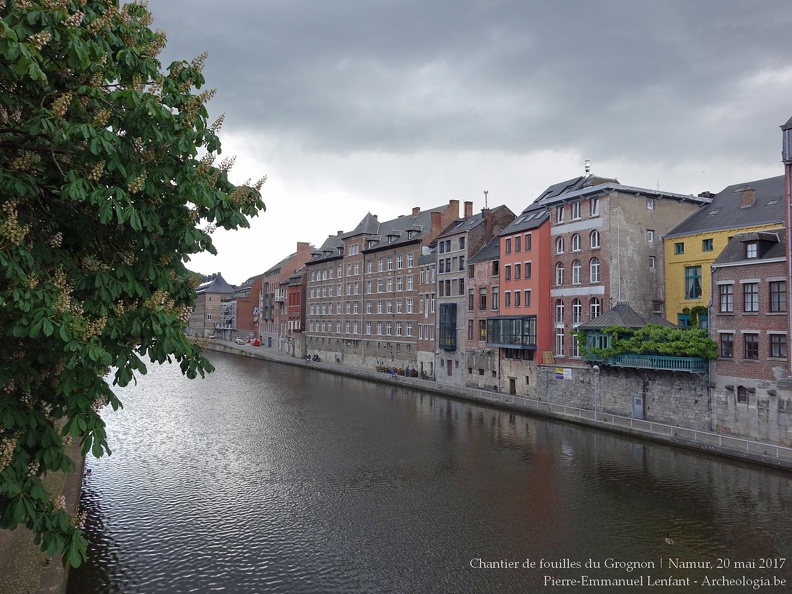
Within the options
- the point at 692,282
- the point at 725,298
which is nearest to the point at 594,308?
the point at 692,282

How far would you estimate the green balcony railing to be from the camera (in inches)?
1288

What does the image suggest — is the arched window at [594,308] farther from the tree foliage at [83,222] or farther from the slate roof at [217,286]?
the slate roof at [217,286]

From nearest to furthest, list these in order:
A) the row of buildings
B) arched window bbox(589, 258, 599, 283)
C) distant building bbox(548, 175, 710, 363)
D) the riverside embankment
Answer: the riverside embankment < the row of buildings < distant building bbox(548, 175, 710, 363) < arched window bbox(589, 258, 599, 283)

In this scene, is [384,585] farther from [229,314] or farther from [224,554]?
[229,314]

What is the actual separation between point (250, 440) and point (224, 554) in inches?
613

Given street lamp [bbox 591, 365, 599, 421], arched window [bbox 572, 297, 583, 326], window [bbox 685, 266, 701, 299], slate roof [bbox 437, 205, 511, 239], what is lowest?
street lamp [bbox 591, 365, 599, 421]

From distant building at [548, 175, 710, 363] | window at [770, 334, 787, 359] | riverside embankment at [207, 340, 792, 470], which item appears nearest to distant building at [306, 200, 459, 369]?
riverside embankment at [207, 340, 792, 470]

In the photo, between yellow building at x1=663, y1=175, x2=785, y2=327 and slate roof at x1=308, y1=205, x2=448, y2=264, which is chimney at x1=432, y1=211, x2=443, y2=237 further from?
yellow building at x1=663, y1=175, x2=785, y2=327

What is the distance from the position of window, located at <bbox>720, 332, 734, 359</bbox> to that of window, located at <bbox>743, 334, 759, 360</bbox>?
77 cm

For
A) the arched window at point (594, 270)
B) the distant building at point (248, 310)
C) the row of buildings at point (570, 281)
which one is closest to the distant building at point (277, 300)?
the distant building at point (248, 310)

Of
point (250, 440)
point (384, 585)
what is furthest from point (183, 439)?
point (384, 585)

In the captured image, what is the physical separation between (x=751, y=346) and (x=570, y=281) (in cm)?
1475

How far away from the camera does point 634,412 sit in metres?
36.4

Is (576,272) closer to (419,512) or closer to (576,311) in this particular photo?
(576,311)
